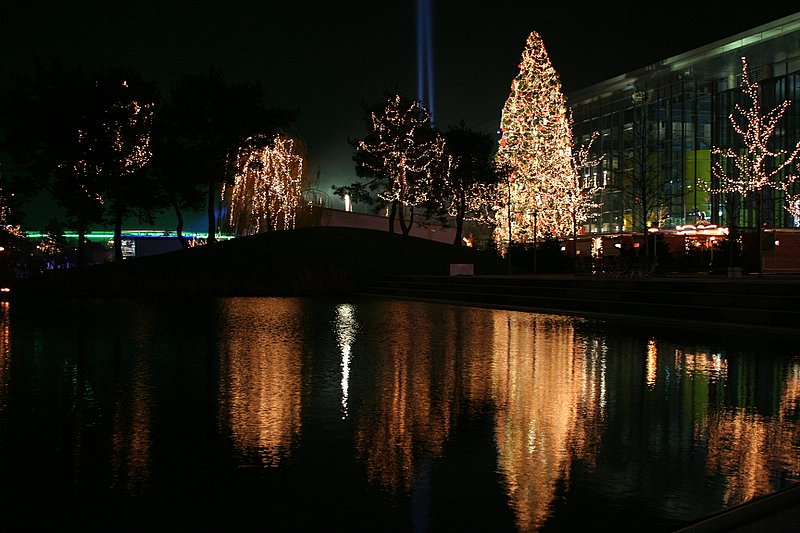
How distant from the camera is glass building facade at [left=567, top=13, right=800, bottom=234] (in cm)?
5450

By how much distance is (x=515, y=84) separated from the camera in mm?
48969

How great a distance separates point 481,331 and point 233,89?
3155 cm

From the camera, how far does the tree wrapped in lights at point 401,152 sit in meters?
48.2

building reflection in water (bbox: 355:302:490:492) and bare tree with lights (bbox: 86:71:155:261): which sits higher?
bare tree with lights (bbox: 86:71:155:261)

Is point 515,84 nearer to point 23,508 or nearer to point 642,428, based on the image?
point 642,428

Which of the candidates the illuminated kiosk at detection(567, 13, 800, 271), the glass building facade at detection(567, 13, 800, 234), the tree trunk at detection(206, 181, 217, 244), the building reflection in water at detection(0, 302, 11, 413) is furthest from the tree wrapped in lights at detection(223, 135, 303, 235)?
the building reflection in water at detection(0, 302, 11, 413)

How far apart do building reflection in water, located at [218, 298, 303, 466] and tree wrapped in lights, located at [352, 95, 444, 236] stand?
101 ft

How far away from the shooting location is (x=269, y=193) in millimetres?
55188

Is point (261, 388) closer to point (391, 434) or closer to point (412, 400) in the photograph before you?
point (412, 400)

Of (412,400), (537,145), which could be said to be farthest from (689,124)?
(412,400)

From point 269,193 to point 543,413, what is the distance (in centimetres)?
4905

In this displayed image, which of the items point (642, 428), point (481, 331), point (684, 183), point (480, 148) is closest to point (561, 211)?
point (480, 148)

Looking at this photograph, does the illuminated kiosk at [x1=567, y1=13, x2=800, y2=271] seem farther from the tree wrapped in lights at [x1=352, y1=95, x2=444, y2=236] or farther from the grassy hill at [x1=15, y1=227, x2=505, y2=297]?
the grassy hill at [x1=15, y1=227, x2=505, y2=297]

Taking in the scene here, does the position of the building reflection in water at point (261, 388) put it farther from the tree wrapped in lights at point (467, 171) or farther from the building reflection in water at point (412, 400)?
the tree wrapped in lights at point (467, 171)
